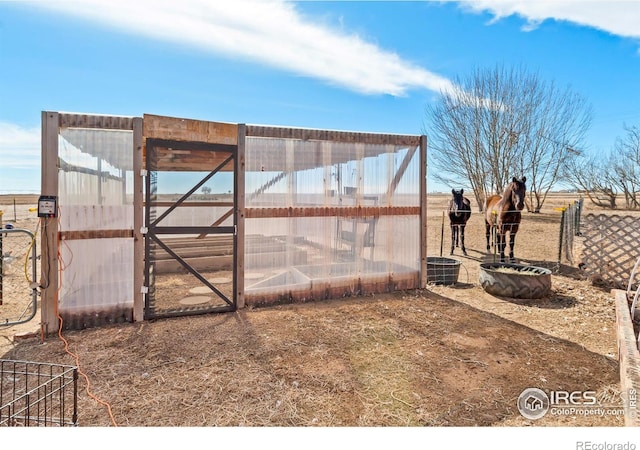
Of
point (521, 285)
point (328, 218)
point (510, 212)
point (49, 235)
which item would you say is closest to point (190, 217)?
point (49, 235)

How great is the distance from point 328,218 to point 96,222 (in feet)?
11.5

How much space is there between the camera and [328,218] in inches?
233

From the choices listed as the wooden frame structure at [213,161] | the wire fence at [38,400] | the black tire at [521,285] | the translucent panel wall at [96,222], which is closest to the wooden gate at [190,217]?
the wooden frame structure at [213,161]

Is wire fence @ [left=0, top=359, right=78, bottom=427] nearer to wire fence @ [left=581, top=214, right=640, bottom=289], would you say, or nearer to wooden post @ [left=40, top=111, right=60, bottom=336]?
wooden post @ [left=40, top=111, right=60, bottom=336]

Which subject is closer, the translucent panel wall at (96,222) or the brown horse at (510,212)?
the translucent panel wall at (96,222)

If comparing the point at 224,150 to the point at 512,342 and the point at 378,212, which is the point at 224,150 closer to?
the point at 378,212

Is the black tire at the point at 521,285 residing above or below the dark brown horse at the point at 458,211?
below

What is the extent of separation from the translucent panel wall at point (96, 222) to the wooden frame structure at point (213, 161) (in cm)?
2

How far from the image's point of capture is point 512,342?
4195 mm

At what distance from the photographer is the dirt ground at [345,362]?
2.76 m

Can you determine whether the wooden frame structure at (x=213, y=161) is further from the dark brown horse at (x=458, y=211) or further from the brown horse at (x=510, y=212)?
the dark brown horse at (x=458, y=211)

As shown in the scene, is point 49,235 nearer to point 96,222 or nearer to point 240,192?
point 96,222

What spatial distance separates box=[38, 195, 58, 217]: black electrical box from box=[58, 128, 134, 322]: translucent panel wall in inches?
5.3

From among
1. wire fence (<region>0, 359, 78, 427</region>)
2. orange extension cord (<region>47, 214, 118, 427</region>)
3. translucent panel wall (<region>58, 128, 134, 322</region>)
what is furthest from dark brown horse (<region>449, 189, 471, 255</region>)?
wire fence (<region>0, 359, 78, 427</region>)
